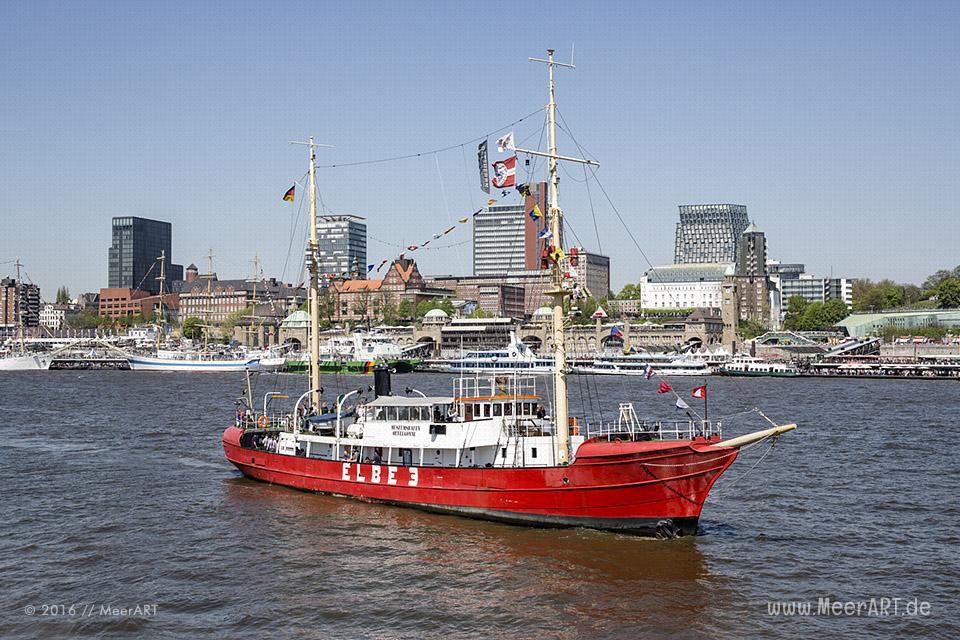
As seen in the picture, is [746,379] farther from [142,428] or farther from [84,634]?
[84,634]

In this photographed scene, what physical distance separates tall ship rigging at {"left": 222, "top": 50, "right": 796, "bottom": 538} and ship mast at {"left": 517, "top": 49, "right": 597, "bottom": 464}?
0.18ft

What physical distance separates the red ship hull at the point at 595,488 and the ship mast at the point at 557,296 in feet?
4.44

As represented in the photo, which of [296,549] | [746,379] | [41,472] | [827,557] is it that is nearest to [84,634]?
[296,549]

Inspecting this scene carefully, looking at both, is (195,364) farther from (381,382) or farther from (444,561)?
(444,561)

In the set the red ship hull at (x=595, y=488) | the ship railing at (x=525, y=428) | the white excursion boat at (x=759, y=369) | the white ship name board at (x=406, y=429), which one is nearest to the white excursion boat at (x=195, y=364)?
the white excursion boat at (x=759, y=369)

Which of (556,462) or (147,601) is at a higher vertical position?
(556,462)

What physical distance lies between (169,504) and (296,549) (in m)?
11.3

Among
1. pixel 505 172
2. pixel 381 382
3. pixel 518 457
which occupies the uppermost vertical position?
pixel 505 172

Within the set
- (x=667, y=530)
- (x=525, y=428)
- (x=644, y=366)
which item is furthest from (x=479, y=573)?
(x=644, y=366)

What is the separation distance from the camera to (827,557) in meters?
33.8

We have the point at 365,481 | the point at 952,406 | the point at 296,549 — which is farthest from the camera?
the point at 952,406

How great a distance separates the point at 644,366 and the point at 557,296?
12733 centimetres

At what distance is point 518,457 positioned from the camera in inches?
1495

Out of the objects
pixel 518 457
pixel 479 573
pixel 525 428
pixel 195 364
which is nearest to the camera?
pixel 479 573
